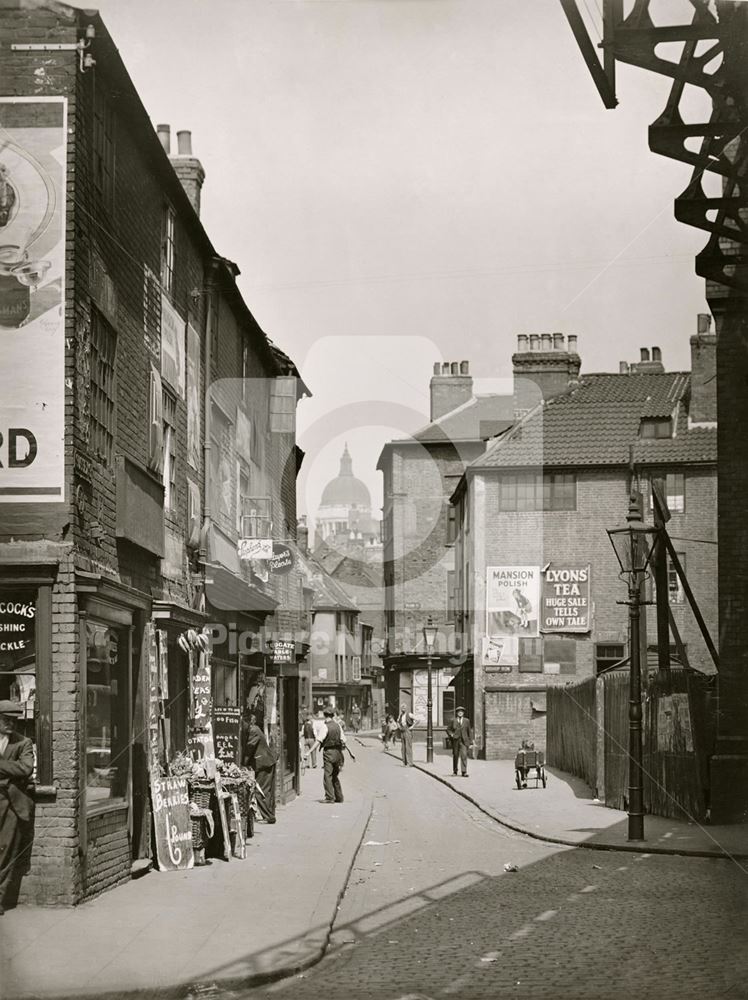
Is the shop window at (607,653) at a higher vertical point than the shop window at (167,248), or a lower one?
lower

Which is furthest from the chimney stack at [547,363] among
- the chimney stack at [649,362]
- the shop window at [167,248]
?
the shop window at [167,248]

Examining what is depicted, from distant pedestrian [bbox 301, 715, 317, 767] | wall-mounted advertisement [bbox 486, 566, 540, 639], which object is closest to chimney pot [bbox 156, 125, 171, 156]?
distant pedestrian [bbox 301, 715, 317, 767]

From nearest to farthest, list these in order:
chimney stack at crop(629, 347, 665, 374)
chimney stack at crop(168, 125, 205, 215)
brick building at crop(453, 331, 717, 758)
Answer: chimney stack at crop(168, 125, 205, 215)
brick building at crop(453, 331, 717, 758)
chimney stack at crop(629, 347, 665, 374)

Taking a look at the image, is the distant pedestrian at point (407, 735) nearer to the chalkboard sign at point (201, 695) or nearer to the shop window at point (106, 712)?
the chalkboard sign at point (201, 695)

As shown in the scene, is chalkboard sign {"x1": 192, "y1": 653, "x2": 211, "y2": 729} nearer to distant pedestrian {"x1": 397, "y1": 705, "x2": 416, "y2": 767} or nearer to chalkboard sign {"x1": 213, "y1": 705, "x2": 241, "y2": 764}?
chalkboard sign {"x1": 213, "y1": 705, "x2": 241, "y2": 764}

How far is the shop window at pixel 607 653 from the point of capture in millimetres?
42031

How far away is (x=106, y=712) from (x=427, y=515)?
5665cm

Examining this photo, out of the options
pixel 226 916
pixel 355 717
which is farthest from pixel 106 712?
pixel 355 717

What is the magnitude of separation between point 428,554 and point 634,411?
2623 cm

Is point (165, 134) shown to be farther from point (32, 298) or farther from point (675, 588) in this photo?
point (675, 588)

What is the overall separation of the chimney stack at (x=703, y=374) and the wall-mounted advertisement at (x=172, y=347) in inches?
968

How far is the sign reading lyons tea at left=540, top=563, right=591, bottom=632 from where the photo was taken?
42.5 metres

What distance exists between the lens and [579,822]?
2064 cm

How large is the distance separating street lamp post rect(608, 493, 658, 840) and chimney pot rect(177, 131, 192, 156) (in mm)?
9652
